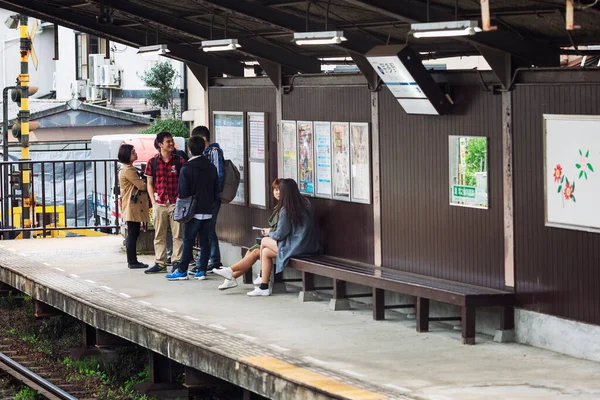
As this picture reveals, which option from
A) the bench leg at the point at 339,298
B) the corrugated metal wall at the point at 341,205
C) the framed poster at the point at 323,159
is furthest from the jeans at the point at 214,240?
the bench leg at the point at 339,298

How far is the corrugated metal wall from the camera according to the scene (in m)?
12.2

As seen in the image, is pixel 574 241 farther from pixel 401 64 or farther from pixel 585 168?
pixel 401 64

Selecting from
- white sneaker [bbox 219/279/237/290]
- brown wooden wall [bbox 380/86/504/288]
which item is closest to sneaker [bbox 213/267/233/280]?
white sneaker [bbox 219/279/237/290]

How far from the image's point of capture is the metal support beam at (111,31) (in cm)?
1498

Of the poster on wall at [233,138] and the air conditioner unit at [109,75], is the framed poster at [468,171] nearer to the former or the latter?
the poster on wall at [233,138]

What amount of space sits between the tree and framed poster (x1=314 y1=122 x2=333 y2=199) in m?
22.0

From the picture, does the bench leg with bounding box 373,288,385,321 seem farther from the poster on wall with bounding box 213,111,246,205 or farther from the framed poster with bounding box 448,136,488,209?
the poster on wall with bounding box 213,111,246,205

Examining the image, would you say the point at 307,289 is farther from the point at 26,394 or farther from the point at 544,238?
the point at 544,238

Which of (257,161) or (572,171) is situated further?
(257,161)

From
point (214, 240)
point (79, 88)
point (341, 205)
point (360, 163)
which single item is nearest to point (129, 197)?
point (214, 240)

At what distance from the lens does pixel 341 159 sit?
41.0 feet

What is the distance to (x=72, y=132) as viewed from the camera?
35.1 m

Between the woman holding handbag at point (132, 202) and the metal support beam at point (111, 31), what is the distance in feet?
4.49

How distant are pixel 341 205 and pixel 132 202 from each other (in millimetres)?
3495
